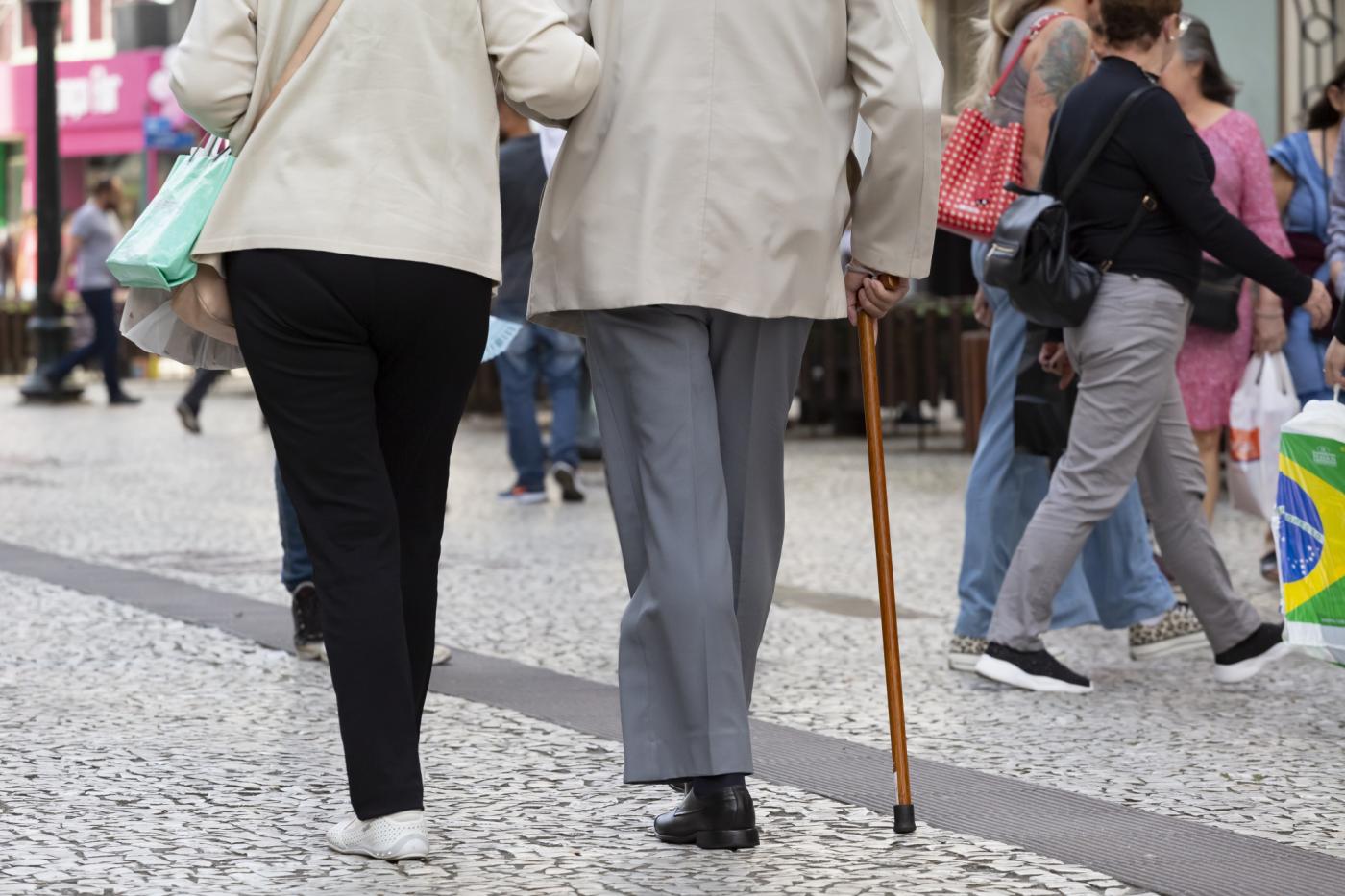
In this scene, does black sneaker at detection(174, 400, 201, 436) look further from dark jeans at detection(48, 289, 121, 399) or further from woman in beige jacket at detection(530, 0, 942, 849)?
woman in beige jacket at detection(530, 0, 942, 849)

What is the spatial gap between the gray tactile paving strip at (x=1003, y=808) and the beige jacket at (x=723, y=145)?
986 millimetres

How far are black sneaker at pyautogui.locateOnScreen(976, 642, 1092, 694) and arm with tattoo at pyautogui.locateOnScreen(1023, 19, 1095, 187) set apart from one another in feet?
3.95

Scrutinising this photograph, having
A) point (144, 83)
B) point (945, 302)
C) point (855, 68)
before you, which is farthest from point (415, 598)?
point (144, 83)

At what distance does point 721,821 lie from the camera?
379 cm

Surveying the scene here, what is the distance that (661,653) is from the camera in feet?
12.5

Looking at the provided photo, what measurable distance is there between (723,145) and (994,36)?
2295mm

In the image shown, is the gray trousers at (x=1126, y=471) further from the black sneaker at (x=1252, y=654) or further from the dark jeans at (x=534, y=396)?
the dark jeans at (x=534, y=396)

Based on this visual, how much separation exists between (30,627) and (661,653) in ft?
10.6

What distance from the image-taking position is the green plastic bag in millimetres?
3635

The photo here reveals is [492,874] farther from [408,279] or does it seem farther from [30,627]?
[30,627]

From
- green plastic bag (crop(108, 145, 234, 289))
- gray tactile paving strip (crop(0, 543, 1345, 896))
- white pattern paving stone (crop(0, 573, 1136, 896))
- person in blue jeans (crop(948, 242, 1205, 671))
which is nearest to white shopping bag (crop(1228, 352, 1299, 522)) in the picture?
person in blue jeans (crop(948, 242, 1205, 671))

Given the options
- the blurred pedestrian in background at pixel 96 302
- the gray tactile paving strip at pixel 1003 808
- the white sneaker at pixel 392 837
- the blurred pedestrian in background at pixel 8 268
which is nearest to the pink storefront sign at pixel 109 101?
the blurred pedestrian in background at pixel 8 268

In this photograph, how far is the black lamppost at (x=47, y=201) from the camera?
66.3 feet

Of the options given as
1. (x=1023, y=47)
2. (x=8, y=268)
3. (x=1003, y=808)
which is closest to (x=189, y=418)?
(x=1023, y=47)
